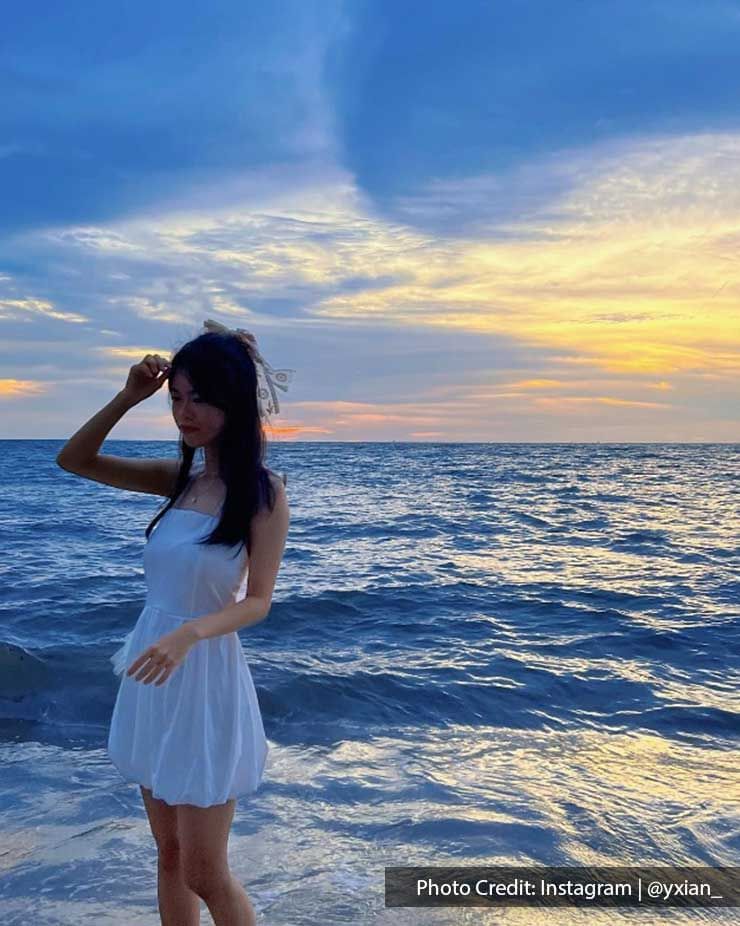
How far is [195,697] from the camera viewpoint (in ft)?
9.34

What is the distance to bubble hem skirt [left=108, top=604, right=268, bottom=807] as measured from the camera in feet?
9.23

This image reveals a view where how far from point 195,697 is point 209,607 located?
31cm

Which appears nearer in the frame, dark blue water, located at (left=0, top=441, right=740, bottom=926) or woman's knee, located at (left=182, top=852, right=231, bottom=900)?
woman's knee, located at (left=182, top=852, right=231, bottom=900)

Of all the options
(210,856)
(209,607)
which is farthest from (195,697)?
(210,856)

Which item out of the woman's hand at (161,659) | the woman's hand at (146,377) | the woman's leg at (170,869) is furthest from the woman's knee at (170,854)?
the woman's hand at (146,377)

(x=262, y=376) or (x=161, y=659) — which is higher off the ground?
(x=262, y=376)

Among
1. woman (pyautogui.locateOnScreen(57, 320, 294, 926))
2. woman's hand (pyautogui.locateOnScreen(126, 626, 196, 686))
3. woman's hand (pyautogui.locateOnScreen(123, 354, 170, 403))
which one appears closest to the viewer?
woman's hand (pyautogui.locateOnScreen(126, 626, 196, 686))

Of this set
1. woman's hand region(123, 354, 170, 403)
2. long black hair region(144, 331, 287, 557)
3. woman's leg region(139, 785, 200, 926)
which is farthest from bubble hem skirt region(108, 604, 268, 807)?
woman's hand region(123, 354, 170, 403)

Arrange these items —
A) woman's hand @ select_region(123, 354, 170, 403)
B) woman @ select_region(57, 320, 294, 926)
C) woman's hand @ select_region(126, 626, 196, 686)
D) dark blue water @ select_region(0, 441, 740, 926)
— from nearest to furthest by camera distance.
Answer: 1. woman's hand @ select_region(126, 626, 196, 686)
2. woman @ select_region(57, 320, 294, 926)
3. woman's hand @ select_region(123, 354, 170, 403)
4. dark blue water @ select_region(0, 441, 740, 926)

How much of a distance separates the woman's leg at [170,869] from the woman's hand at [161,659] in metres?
0.74

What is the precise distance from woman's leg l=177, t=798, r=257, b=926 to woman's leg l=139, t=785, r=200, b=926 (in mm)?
119

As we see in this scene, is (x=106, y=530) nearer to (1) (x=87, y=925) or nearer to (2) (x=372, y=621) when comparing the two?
(2) (x=372, y=621)

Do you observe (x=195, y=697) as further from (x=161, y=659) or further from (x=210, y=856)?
(x=210, y=856)

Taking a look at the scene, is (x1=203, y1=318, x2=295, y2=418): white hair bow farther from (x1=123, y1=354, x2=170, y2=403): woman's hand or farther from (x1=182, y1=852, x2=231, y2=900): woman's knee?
(x1=182, y1=852, x2=231, y2=900): woman's knee
